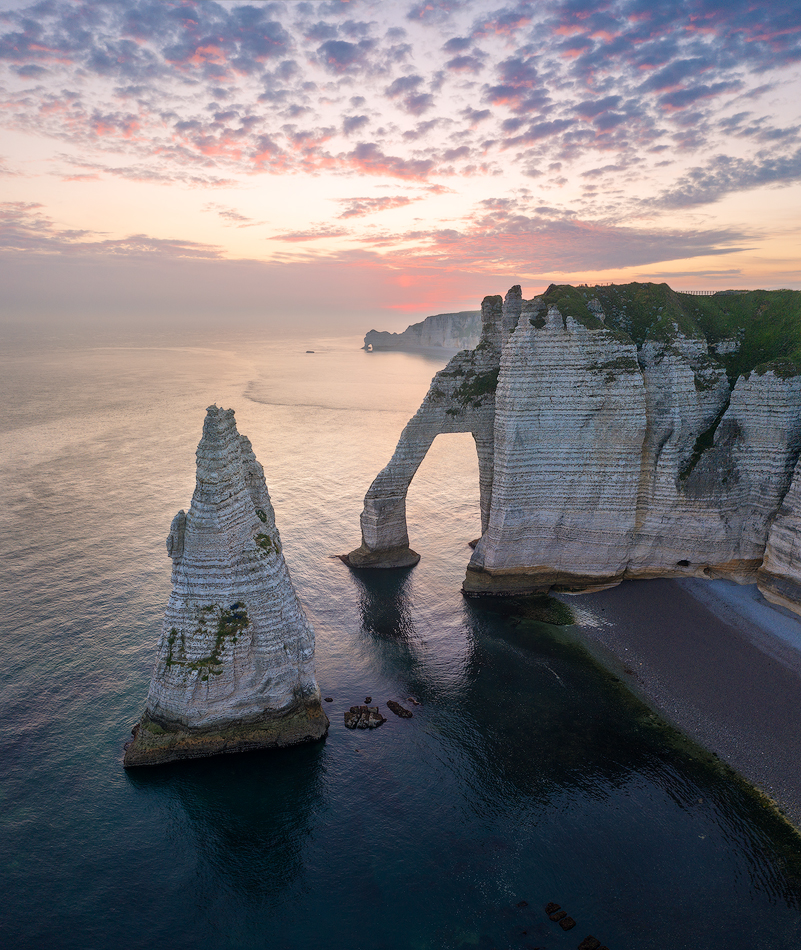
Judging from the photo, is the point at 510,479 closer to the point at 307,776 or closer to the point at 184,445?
the point at 307,776

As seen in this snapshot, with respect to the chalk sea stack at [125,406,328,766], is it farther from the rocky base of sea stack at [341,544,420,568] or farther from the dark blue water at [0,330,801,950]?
the rocky base of sea stack at [341,544,420,568]

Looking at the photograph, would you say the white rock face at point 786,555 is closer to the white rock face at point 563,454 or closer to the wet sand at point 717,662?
the wet sand at point 717,662

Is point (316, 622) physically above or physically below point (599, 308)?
below

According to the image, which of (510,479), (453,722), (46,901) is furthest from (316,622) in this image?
(46,901)

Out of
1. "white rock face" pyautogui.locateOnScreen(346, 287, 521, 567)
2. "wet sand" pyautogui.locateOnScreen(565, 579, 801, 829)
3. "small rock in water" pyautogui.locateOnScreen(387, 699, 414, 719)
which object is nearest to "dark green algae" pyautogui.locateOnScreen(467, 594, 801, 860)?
"wet sand" pyautogui.locateOnScreen(565, 579, 801, 829)

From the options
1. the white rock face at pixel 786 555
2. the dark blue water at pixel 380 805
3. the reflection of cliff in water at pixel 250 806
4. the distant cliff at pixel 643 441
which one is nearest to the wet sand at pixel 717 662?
the white rock face at pixel 786 555

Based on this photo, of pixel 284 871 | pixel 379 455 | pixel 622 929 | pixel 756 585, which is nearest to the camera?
pixel 622 929

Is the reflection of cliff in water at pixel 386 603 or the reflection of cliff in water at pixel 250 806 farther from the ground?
the reflection of cliff in water at pixel 250 806
